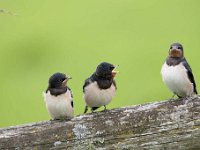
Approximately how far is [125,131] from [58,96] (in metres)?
0.69

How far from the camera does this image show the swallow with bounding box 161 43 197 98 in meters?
3.00

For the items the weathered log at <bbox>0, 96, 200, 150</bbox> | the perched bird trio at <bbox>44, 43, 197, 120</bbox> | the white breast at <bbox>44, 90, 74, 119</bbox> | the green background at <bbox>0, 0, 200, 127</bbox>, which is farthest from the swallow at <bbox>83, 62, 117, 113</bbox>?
the green background at <bbox>0, 0, 200, 127</bbox>

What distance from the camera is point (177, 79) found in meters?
3.02

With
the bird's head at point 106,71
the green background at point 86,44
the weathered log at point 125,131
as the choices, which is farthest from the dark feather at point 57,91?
the green background at point 86,44

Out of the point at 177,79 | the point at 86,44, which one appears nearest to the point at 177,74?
the point at 177,79

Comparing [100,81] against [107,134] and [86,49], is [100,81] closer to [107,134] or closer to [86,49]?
[107,134]

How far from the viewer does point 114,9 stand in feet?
29.1

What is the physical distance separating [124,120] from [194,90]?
3.28 feet

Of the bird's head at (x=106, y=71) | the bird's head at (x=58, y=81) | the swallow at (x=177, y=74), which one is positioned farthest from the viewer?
the swallow at (x=177, y=74)

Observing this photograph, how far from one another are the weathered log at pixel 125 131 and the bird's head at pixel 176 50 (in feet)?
2.56

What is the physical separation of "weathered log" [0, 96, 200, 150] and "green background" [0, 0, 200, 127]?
4054mm

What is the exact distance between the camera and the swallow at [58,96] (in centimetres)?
273

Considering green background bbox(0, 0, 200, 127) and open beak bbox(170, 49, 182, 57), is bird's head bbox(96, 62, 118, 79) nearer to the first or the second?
open beak bbox(170, 49, 182, 57)

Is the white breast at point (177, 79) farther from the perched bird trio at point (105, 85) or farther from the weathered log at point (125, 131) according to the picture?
the weathered log at point (125, 131)
